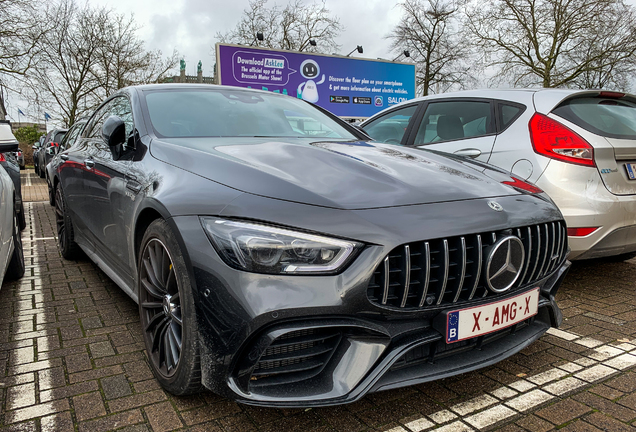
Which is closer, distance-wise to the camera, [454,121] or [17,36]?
[454,121]

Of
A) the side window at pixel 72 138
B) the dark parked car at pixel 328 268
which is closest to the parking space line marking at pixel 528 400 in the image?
the dark parked car at pixel 328 268

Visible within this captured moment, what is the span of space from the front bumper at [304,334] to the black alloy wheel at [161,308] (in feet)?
0.90

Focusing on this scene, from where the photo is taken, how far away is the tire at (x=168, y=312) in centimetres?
194

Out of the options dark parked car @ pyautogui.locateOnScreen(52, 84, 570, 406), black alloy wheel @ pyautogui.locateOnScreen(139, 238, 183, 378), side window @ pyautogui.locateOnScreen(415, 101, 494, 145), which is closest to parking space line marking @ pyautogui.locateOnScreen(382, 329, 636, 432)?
dark parked car @ pyautogui.locateOnScreen(52, 84, 570, 406)

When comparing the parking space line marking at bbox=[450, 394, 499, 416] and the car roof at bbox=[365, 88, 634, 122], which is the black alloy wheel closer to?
the parking space line marking at bbox=[450, 394, 499, 416]

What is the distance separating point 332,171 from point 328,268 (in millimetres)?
579

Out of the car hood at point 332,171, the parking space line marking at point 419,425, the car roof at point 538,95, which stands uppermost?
the car roof at point 538,95

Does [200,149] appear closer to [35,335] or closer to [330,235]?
[330,235]

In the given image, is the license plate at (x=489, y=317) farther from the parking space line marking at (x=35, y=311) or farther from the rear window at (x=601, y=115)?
the rear window at (x=601, y=115)

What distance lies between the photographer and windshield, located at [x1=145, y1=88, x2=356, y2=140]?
114 inches

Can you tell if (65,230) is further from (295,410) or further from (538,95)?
(538,95)

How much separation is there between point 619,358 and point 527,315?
2.89 feet

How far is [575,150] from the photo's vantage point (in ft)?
11.1

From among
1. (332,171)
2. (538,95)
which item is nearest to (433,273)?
(332,171)
